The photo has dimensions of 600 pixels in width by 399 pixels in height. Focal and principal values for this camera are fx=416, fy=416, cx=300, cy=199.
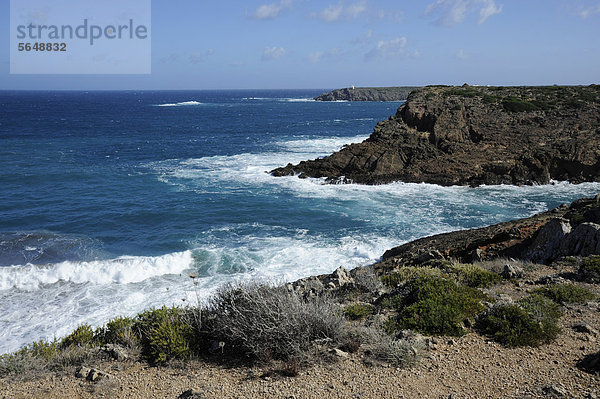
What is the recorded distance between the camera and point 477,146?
3506 cm

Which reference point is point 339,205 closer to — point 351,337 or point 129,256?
point 129,256

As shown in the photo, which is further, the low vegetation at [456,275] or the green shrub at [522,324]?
the low vegetation at [456,275]

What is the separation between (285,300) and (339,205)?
18.7m

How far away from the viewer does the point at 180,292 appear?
14656 mm

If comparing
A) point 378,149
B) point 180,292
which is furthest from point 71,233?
point 378,149

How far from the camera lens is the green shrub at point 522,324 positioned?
23.1 feet

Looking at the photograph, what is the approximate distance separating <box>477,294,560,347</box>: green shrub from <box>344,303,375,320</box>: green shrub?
6.82 feet

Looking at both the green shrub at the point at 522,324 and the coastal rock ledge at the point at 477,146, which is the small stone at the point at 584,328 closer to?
the green shrub at the point at 522,324

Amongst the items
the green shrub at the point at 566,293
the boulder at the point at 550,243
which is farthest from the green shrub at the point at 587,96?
the green shrub at the point at 566,293

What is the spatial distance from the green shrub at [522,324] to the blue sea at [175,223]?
18.7ft

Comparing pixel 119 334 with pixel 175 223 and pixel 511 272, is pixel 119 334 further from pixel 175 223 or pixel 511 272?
pixel 175 223

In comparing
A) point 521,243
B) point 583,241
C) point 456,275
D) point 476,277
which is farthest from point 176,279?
point 583,241

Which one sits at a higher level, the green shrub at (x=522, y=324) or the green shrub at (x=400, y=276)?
the green shrub at (x=522, y=324)

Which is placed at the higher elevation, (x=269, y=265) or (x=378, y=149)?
(x=378, y=149)
